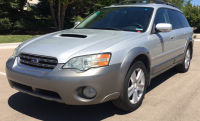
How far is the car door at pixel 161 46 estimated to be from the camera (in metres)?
3.95

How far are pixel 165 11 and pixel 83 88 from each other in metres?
2.93

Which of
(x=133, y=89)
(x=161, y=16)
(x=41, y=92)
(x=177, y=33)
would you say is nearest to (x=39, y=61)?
(x=41, y=92)

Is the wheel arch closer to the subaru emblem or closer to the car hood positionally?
the car hood

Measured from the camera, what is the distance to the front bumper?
2.77m

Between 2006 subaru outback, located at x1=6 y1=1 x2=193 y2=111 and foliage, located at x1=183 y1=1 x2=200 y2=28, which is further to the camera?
foliage, located at x1=183 y1=1 x2=200 y2=28

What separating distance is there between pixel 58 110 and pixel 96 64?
1184 millimetres

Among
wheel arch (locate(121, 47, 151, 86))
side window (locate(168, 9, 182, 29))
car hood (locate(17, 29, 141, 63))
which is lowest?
wheel arch (locate(121, 47, 151, 86))

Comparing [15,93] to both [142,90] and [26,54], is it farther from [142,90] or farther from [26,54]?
[142,90]

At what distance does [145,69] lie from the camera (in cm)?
363

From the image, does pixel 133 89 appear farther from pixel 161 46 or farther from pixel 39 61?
pixel 39 61

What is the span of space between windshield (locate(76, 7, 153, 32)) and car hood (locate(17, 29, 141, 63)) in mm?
400

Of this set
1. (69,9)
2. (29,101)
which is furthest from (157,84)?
(69,9)

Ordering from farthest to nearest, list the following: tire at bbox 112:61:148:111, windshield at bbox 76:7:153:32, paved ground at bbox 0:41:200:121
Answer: windshield at bbox 76:7:153:32
paved ground at bbox 0:41:200:121
tire at bbox 112:61:148:111

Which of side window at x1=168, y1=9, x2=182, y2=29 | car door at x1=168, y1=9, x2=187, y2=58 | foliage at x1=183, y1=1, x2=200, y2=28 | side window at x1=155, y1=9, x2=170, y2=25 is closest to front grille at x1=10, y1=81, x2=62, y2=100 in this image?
side window at x1=155, y1=9, x2=170, y2=25
